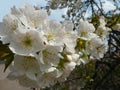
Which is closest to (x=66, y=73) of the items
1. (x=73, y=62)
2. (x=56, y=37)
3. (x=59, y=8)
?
(x=73, y=62)

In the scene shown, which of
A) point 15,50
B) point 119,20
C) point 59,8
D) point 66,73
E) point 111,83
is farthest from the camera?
point 59,8

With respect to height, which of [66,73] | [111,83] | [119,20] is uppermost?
[66,73]

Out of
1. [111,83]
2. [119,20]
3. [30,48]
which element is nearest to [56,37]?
[30,48]

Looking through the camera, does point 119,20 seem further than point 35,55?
Yes

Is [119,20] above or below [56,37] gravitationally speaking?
below

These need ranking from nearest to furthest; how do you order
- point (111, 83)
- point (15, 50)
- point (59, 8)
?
point (15, 50) → point (111, 83) → point (59, 8)

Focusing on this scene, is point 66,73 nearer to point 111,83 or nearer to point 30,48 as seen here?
point 30,48
